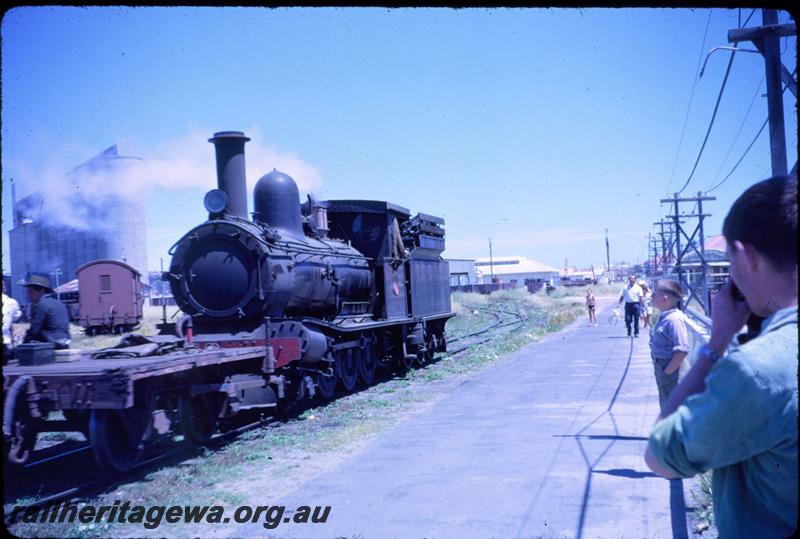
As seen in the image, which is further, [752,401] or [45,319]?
[45,319]

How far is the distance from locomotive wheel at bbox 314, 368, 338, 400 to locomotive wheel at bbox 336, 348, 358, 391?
0.31m

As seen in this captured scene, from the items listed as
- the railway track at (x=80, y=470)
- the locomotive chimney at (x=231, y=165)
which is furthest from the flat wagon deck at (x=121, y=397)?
the locomotive chimney at (x=231, y=165)

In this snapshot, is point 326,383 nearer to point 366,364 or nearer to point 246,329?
point 366,364

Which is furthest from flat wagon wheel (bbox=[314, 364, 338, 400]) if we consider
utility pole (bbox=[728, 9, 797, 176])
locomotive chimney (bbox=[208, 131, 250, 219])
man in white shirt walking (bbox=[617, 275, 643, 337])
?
man in white shirt walking (bbox=[617, 275, 643, 337])

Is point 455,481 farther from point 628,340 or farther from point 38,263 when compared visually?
point 38,263

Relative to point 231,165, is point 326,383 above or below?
below

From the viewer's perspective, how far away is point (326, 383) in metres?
11.3

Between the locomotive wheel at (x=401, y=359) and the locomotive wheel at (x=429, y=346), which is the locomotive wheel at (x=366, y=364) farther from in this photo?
the locomotive wheel at (x=429, y=346)

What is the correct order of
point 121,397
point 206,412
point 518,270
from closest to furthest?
point 121,397 → point 206,412 → point 518,270

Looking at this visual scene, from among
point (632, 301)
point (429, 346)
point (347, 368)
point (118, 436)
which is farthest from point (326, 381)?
point (632, 301)

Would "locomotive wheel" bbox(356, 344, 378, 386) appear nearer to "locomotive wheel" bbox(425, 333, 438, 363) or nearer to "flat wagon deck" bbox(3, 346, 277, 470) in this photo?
"locomotive wheel" bbox(425, 333, 438, 363)

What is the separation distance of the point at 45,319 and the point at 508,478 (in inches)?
222

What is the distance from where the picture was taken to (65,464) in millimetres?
7555

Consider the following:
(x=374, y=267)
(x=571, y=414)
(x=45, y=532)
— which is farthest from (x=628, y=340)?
(x=45, y=532)
